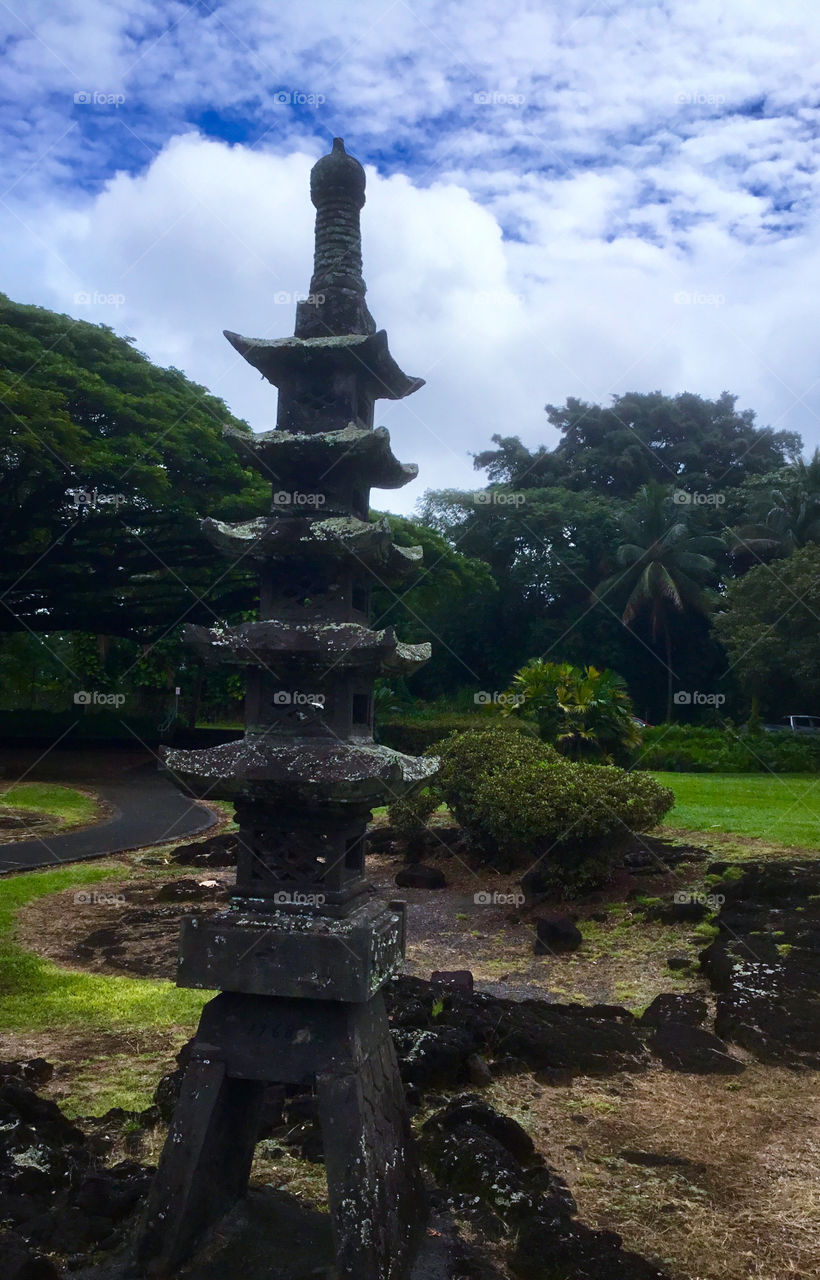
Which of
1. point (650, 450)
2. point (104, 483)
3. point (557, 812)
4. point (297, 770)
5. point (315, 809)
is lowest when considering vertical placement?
point (557, 812)

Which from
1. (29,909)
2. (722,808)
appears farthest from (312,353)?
(722,808)

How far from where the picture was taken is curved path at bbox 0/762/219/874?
15094 millimetres

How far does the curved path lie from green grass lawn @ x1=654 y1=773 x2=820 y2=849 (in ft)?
29.1

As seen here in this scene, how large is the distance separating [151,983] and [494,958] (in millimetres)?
3504

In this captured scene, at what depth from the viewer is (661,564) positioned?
3725 cm

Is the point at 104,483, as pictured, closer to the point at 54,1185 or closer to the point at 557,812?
the point at 557,812

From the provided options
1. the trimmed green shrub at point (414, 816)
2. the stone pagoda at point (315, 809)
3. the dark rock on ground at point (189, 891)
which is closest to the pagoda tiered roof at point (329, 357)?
the stone pagoda at point (315, 809)

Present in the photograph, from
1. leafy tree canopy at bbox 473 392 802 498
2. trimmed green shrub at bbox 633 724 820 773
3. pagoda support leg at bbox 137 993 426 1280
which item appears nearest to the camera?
pagoda support leg at bbox 137 993 426 1280

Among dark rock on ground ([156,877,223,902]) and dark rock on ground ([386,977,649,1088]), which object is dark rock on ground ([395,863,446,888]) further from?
dark rock on ground ([386,977,649,1088])

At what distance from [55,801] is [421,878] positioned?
10.3m

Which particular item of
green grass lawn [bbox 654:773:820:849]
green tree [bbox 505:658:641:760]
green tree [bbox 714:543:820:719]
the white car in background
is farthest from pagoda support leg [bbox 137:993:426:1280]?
the white car in background

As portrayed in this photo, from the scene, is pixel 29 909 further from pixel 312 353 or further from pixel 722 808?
pixel 722 808

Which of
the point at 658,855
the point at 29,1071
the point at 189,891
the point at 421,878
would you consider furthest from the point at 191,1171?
the point at 658,855

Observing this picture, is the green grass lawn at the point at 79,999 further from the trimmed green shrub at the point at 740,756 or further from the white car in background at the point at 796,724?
the white car in background at the point at 796,724
